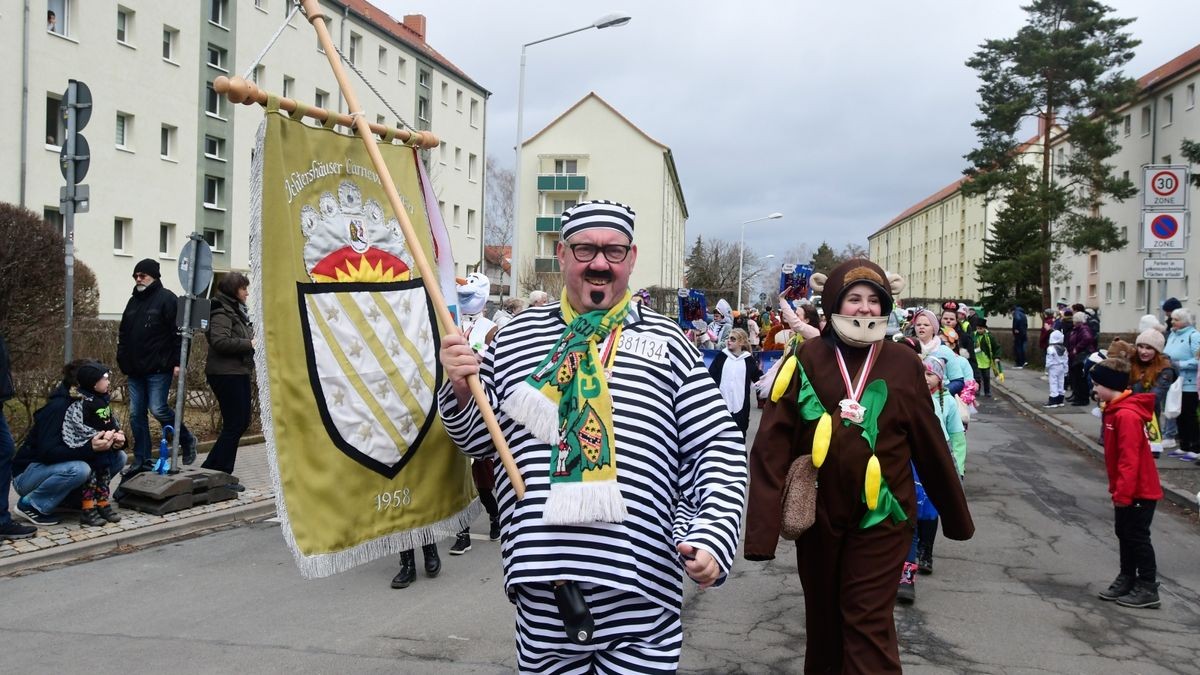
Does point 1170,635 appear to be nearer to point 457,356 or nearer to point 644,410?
point 644,410

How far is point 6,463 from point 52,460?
461mm

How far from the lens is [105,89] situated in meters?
30.2

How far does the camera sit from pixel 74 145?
9.28m

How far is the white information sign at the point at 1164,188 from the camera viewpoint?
453 inches

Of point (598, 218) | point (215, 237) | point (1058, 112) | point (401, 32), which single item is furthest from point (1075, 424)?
point (401, 32)

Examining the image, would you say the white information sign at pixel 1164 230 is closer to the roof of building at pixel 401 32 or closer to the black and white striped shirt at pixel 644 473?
the black and white striped shirt at pixel 644 473

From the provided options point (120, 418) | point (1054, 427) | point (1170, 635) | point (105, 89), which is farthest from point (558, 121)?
point (1170, 635)

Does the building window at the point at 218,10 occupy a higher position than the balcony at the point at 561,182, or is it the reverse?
the building window at the point at 218,10

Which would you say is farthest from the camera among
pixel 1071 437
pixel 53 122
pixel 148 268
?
pixel 53 122

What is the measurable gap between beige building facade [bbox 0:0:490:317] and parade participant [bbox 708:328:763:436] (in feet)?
57.1

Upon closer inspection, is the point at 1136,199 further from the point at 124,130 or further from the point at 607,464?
the point at 607,464

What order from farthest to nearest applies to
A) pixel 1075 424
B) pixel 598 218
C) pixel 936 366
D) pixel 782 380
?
1. pixel 1075 424
2. pixel 936 366
3. pixel 782 380
4. pixel 598 218

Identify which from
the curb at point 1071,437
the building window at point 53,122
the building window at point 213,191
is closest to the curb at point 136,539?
the curb at point 1071,437

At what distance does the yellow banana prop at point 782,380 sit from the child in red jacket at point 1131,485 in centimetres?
341
